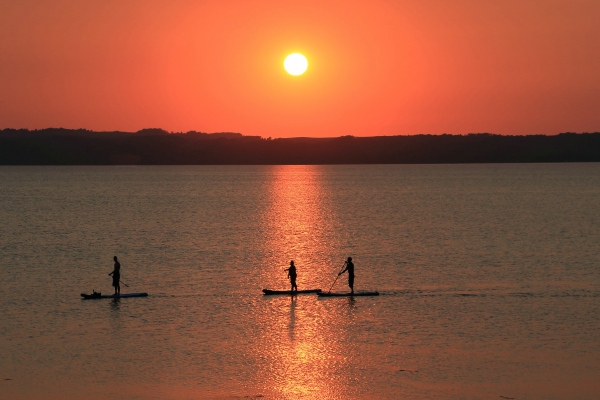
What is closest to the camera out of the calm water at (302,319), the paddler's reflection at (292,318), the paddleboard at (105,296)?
the calm water at (302,319)

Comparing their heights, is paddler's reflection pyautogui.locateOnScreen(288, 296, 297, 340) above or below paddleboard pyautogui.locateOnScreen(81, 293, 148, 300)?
below

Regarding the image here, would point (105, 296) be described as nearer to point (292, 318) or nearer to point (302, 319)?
point (292, 318)

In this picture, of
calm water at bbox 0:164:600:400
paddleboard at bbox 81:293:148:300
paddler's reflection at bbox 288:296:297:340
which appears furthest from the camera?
paddleboard at bbox 81:293:148:300

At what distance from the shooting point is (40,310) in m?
38.7

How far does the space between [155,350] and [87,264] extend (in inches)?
1165

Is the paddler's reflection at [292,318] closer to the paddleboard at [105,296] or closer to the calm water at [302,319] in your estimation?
the calm water at [302,319]

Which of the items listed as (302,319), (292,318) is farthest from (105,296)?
(302,319)

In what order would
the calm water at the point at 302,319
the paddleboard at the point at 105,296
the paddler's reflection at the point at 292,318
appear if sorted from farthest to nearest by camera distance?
the paddleboard at the point at 105,296 < the paddler's reflection at the point at 292,318 < the calm water at the point at 302,319

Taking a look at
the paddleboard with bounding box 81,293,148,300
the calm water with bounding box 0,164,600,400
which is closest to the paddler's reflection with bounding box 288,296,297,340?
the calm water with bounding box 0,164,600,400

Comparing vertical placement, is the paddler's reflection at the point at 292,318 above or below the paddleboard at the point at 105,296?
below

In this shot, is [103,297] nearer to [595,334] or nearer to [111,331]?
[111,331]

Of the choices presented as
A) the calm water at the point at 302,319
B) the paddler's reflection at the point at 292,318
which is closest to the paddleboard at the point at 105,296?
the calm water at the point at 302,319

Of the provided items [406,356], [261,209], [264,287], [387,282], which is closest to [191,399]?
[406,356]

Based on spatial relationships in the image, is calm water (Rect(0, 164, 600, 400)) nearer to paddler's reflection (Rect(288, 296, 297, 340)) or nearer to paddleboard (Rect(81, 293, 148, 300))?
paddler's reflection (Rect(288, 296, 297, 340))
